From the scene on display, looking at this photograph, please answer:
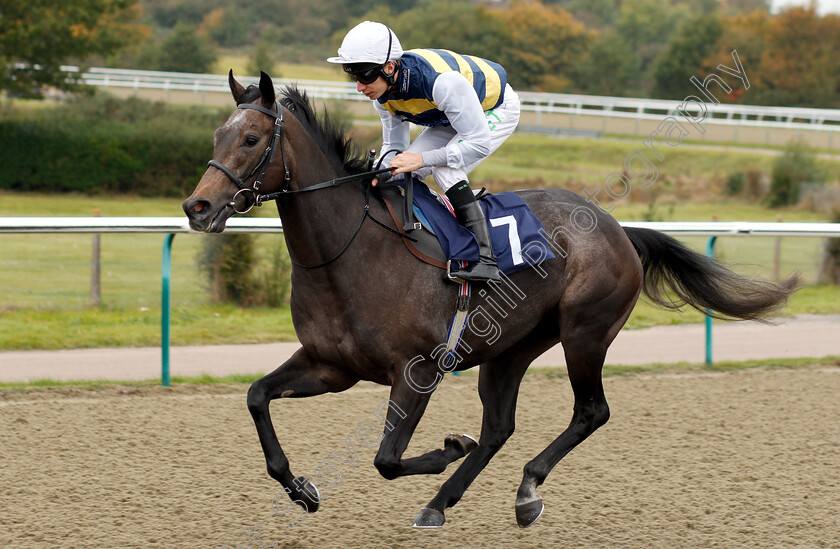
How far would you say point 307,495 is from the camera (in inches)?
140

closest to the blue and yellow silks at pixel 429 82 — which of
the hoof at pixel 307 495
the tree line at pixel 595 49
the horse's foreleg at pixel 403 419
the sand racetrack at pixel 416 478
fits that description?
the horse's foreleg at pixel 403 419

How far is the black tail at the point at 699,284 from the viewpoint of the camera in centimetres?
466

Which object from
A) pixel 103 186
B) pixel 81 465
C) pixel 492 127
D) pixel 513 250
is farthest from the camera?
pixel 103 186

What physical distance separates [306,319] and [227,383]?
109 inches

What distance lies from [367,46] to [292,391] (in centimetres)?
131

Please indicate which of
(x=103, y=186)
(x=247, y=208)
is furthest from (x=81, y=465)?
(x=103, y=186)

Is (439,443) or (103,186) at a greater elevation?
(103,186)

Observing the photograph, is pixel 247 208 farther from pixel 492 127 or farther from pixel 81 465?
pixel 81 465

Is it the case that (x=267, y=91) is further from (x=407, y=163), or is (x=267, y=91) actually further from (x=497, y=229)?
(x=497, y=229)

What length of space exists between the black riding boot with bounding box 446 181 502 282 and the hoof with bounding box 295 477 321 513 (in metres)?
0.98

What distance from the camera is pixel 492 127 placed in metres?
4.05

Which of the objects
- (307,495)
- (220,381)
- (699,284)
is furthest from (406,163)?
(220,381)

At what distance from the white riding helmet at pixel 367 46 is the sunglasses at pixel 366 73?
0.13ft

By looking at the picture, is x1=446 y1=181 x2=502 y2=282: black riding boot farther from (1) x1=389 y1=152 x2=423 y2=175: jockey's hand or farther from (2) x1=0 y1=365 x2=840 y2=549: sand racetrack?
(2) x1=0 y1=365 x2=840 y2=549: sand racetrack
